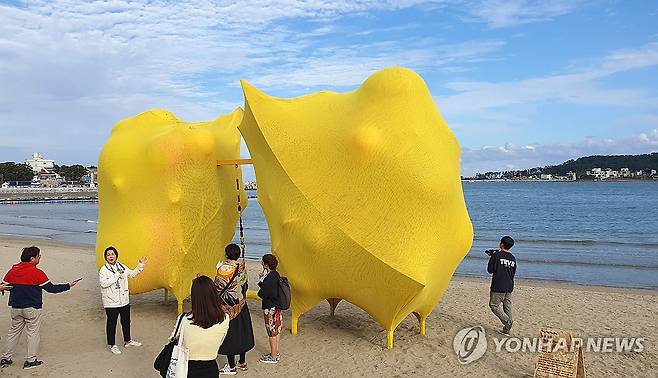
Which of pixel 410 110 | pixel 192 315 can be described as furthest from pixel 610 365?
pixel 192 315

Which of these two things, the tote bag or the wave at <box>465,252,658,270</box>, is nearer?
the tote bag

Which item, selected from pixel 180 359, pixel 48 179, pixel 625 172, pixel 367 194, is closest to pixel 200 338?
pixel 180 359

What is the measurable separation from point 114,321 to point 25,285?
A: 1.41 metres

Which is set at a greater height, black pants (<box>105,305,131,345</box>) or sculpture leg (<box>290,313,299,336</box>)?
black pants (<box>105,305,131,345</box>)

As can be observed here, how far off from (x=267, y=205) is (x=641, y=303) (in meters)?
9.02

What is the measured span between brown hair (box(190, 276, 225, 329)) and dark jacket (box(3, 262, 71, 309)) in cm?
350

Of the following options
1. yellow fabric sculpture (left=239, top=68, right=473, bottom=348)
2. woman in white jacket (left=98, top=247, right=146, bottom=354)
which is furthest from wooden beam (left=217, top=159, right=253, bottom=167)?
woman in white jacket (left=98, top=247, right=146, bottom=354)

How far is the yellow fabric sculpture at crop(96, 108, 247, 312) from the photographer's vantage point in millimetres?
9555

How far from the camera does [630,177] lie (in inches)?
5517

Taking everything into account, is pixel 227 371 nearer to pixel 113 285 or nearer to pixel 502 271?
pixel 113 285

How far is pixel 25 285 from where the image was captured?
23.5 feet

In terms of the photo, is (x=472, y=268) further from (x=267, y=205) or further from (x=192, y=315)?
(x=192, y=315)

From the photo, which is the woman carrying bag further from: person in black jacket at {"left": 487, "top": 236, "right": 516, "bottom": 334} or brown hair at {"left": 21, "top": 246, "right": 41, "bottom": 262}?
person in black jacket at {"left": 487, "top": 236, "right": 516, "bottom": 334}

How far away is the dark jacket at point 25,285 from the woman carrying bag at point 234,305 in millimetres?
2002
